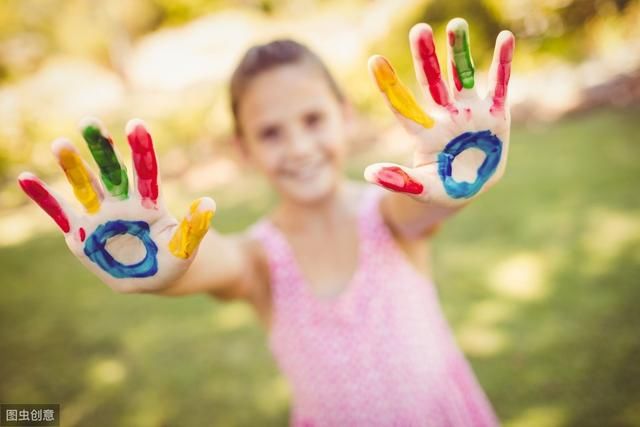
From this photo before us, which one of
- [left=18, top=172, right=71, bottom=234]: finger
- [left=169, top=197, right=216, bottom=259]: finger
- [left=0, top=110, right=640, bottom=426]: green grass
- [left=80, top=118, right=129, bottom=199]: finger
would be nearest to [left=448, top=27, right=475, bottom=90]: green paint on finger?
[left=169, top=197, right=216, bottom=259]: finger

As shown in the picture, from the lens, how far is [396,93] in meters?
0.92

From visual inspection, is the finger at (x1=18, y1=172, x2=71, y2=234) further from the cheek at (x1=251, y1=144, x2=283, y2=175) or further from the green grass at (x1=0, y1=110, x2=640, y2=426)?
the green grass at (x1=0, y1=110, x2=640, y2=426)

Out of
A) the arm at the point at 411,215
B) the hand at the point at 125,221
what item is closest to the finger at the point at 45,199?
the hand at the point at 125,221

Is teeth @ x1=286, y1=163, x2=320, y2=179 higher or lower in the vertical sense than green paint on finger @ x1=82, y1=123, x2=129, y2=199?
higher

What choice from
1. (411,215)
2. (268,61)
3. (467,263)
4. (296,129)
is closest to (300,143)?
(296,129)

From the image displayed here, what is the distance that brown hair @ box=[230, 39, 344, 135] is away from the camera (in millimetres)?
1369

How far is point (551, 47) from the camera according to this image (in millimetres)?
5754

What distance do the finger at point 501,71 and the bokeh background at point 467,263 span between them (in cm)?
169

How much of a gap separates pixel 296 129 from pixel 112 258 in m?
0.62

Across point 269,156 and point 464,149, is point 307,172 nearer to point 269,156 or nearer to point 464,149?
point 269,156

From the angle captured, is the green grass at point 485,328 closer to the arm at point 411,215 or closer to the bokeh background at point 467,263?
the bokeh background at point 467,263

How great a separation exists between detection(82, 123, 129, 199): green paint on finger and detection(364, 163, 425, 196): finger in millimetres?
460

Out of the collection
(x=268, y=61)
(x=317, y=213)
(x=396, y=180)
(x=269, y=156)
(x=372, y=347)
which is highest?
(x=268, y=61)

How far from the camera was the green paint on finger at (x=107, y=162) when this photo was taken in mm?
832
